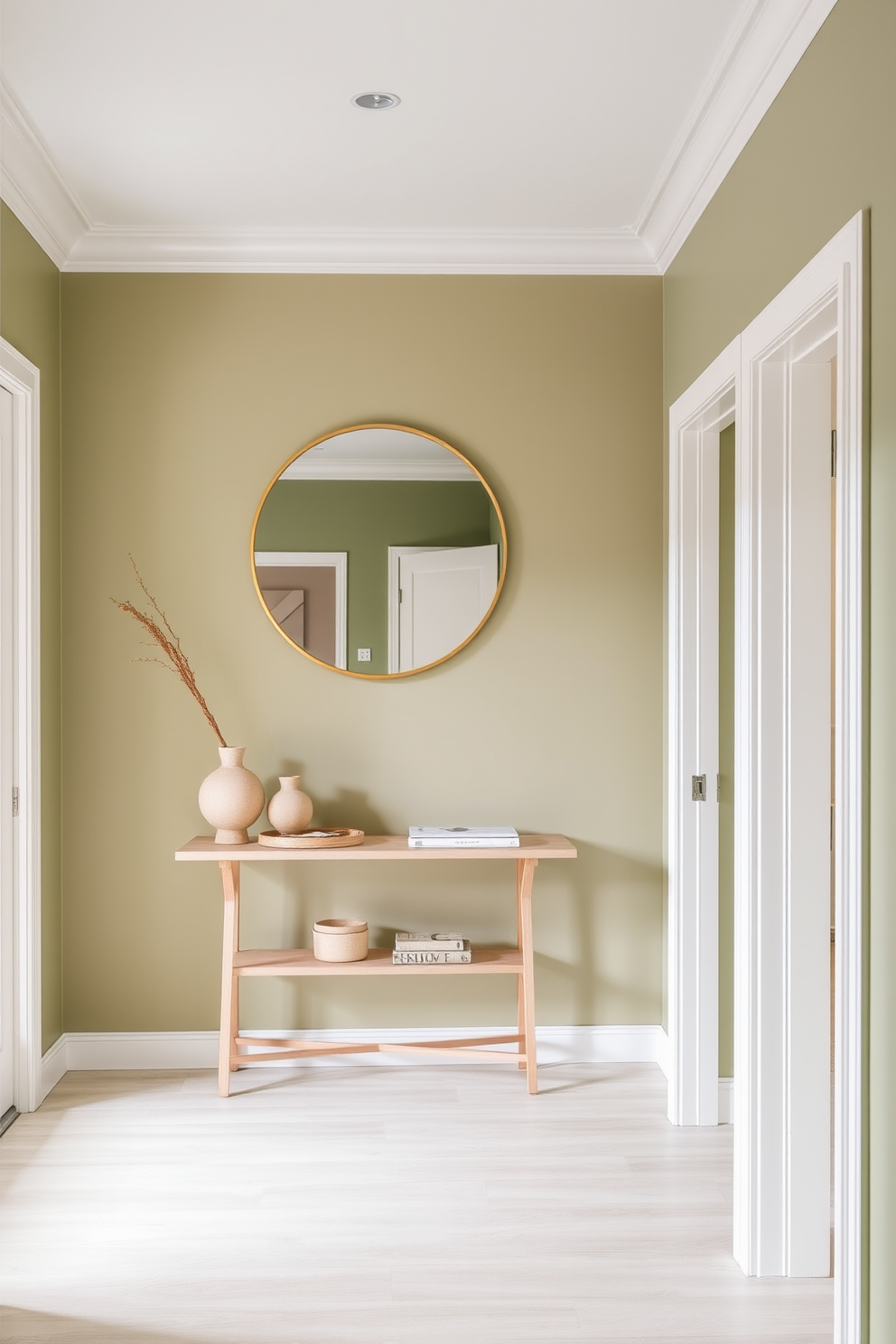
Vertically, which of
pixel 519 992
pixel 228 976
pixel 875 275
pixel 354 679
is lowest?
pixel 519 992

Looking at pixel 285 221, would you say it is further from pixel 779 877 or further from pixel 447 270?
pixel 779 877

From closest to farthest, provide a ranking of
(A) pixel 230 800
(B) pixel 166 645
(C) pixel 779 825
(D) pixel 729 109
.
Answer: (C) pixel 779 825 < (D) pixel 729 109 < (A) pixel 230 800 < (B) pixel 166 645

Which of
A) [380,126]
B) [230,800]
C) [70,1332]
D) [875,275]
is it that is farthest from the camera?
[230,800]

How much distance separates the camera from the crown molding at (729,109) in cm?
212

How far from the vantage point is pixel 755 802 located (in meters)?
2.30

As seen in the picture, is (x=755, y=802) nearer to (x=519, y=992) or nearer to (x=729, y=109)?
(x=519, y=992)

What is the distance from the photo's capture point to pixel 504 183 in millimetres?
3047

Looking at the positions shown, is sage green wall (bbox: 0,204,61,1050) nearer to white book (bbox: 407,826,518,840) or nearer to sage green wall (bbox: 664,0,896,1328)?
white book (bbox: 407,826,518,840)

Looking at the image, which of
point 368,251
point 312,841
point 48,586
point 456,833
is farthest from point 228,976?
point 368,251

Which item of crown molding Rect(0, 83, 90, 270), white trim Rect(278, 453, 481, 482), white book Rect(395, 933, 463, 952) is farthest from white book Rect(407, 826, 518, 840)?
crown molding Rect(0, 83, 90, 270)

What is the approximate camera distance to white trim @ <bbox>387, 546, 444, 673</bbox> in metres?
3.46

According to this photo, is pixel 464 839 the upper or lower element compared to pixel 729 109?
lower

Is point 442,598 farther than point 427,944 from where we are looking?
Yes

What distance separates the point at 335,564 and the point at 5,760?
3.84 ft
